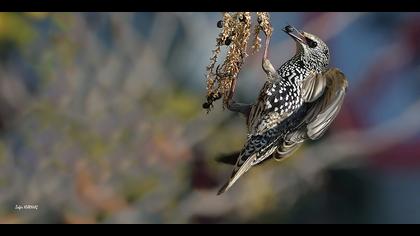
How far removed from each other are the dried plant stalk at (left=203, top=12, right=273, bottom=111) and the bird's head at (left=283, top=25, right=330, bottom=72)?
13 cm

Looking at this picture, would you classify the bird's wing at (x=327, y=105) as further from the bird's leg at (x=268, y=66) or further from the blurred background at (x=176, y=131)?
the bird's leg at (x=268, y=66)

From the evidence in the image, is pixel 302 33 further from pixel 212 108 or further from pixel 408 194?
pixel 408 194

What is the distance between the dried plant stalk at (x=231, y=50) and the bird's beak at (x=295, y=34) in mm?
87

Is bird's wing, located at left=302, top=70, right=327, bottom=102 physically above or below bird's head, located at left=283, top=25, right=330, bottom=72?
below

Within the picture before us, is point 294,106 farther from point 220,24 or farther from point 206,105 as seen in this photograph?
point 220,24

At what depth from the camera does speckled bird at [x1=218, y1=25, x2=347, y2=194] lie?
3.82 m

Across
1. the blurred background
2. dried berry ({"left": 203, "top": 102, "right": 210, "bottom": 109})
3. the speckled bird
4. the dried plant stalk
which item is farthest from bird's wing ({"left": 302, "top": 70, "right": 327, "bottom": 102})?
dried berry ({"left": 203, "top": 102, "right": 210, "bottom": 109})

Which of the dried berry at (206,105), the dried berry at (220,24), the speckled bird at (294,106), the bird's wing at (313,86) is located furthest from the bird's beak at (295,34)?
the dried berry at (206,105)

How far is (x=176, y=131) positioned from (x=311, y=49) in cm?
76

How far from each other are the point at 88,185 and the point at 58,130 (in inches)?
12.0

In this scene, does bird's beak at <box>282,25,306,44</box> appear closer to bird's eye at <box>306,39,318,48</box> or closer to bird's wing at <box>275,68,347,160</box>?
bird's eye at <box>306,39,318,48</box>

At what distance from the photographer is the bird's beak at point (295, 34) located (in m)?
3.86

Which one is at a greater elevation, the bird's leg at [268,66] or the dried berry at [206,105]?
the bird's leg at [268,66]

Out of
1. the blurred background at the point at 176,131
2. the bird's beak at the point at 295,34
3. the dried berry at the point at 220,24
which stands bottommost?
the blurred background at the point at 176,131
